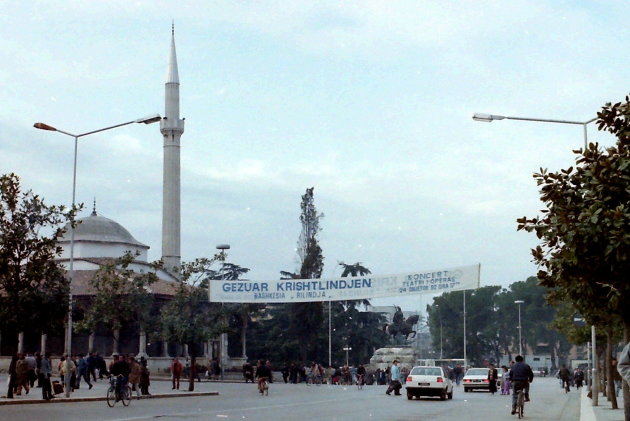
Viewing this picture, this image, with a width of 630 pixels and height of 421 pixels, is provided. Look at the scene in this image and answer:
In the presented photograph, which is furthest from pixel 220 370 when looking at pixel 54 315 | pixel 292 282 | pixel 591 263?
pixel 591 263

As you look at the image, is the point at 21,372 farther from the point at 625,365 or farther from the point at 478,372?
the point at 625,365

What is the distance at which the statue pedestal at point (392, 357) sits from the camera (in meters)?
73.6

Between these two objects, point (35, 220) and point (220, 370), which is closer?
point (35, 220)

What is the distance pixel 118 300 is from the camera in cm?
5738

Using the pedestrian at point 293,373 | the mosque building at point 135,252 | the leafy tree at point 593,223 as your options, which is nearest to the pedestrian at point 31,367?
the leafy tree at point 593,223

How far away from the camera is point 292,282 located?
53.7m

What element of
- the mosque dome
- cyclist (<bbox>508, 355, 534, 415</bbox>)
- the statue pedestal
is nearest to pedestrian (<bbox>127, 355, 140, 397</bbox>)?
cyclist (<bbox>508, 355, 534, 415</bbox>)

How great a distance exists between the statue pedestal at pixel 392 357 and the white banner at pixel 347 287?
21761mm

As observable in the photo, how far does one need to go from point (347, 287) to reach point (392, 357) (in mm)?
23946

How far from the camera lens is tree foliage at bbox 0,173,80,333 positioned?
2875cm

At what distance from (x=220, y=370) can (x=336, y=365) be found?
24130mm

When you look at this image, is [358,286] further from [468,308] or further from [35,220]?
[468,308]

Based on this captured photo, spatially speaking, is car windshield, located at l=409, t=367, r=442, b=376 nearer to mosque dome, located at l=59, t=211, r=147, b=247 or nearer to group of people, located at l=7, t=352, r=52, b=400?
group of people, located at l=7, t=352, r=52, b=400

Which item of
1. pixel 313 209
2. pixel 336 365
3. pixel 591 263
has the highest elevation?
pixel 313 209
